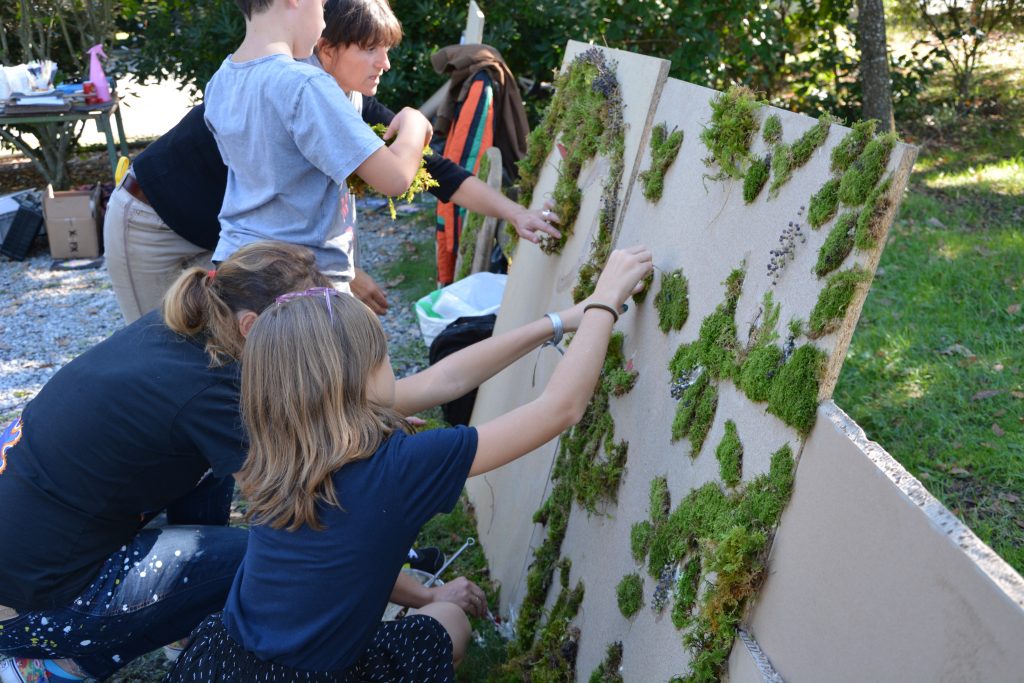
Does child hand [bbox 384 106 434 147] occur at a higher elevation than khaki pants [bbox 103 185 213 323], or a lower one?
higher

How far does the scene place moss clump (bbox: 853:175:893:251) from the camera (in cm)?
146

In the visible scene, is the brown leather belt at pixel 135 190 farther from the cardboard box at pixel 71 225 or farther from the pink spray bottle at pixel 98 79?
the pink spray bottle at pixel 98 79

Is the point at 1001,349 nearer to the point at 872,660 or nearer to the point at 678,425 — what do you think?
the point at 678,425

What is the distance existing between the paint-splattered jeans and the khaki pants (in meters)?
1.03

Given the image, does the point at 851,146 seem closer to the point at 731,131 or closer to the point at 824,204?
the point at 824,204

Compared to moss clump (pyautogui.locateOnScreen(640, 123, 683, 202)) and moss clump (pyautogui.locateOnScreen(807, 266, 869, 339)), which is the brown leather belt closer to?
moss clump (pyautogui.locateOnScreen(640, 123, 683, 202))

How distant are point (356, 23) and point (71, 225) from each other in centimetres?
589

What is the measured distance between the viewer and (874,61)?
21.7 feet

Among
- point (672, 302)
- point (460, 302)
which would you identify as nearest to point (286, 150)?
point (672, 302)

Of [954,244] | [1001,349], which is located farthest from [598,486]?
[954,244]

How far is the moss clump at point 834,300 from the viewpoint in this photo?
147 cm

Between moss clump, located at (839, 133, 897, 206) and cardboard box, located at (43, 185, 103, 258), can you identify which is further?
cardboard box, located at (43, 185, 103, 258)

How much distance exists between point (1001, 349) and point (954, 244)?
1336 mm

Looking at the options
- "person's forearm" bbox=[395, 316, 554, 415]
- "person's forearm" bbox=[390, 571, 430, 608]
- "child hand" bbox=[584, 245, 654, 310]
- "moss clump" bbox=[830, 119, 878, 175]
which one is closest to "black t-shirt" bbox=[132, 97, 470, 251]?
"person's forearm" bbox=[395, 316, 554, 415]
